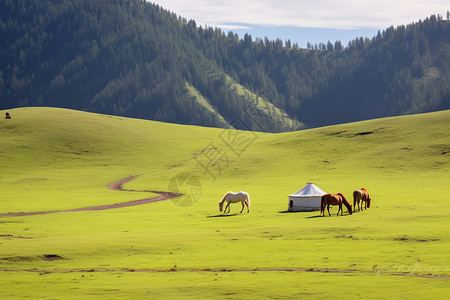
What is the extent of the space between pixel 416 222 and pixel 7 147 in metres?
97.7

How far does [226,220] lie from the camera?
56625mm

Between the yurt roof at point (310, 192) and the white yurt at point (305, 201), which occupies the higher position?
the yurt roof at point (310, 192)

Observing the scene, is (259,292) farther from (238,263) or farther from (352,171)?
(352,171)

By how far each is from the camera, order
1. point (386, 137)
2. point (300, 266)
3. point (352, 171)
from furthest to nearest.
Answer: point (386, 137) < point (352, 171) < point (300, 266)

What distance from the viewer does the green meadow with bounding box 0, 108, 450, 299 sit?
3153 centimetres

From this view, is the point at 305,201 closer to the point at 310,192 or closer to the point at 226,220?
the point at 310,192

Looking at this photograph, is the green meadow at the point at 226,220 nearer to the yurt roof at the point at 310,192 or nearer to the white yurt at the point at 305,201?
the white yurt at the point at 305,201

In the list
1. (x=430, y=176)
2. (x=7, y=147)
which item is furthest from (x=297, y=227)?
(x=7, y=147)

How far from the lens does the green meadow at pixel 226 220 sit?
103 feet

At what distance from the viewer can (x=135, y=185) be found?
307 ft

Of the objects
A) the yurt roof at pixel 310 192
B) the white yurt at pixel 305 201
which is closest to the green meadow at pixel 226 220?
the white yurt at pixel 305 201

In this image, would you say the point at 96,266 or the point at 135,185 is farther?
the point at 135,185

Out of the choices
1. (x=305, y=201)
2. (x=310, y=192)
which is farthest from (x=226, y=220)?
(x=310, y=192)

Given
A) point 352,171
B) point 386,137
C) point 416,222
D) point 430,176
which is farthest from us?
point 386,137
